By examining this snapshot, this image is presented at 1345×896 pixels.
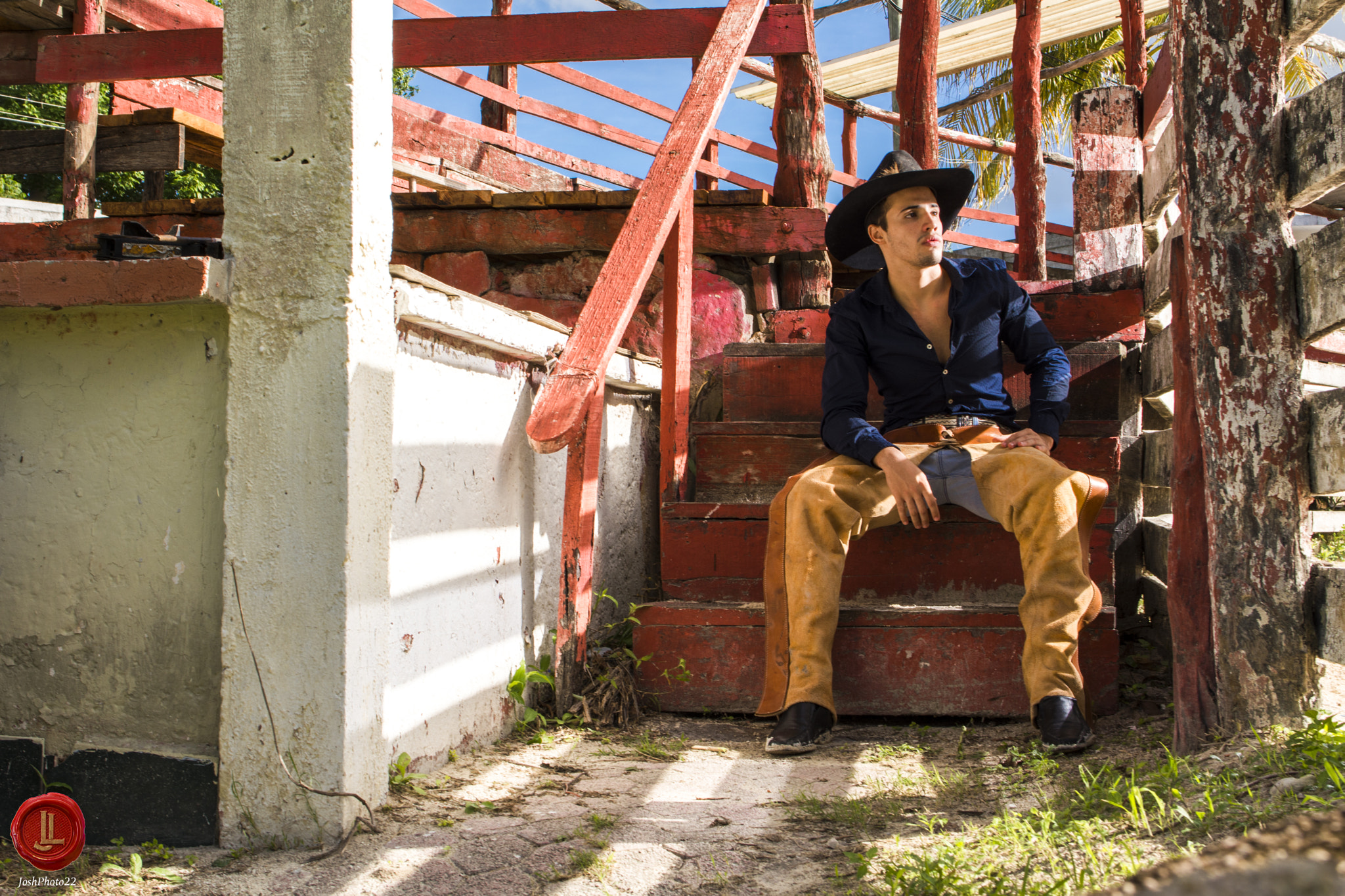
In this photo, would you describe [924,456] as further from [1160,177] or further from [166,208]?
[166,208]

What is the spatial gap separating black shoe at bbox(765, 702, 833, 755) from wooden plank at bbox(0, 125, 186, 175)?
4292mm

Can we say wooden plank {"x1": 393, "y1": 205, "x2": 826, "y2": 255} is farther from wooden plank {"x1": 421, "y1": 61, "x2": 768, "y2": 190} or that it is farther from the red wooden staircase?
wooden plank {"x1": 421, "y1": 61, "x2": 768, "y2": 190}

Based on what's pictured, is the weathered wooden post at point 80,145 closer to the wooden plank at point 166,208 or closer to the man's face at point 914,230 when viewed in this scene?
the wooden plank at point 166,208

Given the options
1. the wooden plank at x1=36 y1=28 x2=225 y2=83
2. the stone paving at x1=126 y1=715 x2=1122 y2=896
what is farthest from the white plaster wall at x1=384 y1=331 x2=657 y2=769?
the wooden plank at x1=36 y1=28 x2=225 y2=83

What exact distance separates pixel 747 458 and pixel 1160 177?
1620 millimetres

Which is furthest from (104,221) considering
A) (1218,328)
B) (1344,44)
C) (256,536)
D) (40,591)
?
(1344,44)

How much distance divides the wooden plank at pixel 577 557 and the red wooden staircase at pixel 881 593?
0.22m

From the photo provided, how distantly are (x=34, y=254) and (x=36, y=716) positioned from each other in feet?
9.63

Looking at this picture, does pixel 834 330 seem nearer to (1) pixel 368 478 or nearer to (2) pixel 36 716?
(1) pixel 368 478

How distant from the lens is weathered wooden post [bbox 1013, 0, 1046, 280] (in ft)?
18.6

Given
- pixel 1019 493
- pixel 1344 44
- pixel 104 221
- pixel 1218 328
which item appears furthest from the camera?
pixel 1344 44

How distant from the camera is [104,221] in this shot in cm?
391

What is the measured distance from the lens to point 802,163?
3.79 meters

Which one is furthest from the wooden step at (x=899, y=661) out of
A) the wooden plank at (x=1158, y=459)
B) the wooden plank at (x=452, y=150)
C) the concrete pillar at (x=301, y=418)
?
the wooden plank at (x=452, y=150)
